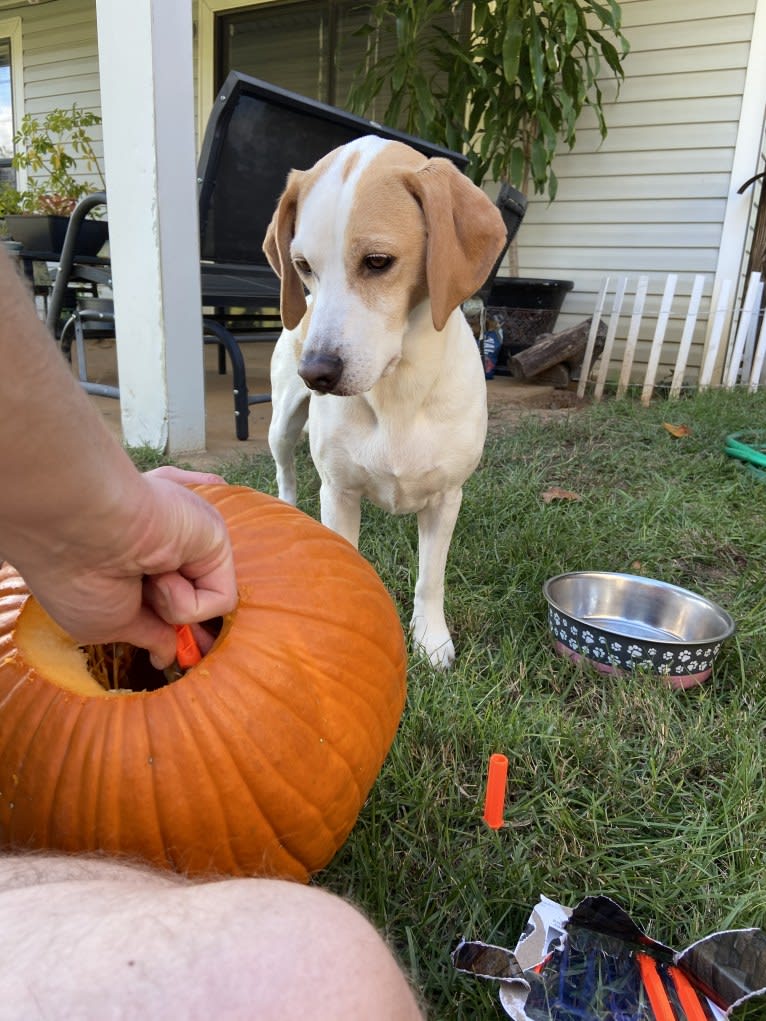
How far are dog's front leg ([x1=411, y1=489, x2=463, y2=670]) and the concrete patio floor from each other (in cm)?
195

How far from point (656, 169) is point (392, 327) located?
6.42 metres

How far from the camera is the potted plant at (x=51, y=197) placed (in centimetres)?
567

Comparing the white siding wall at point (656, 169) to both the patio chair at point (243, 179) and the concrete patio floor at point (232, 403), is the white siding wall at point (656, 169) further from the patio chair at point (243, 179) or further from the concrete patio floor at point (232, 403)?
the patio chair at point (243, 179)

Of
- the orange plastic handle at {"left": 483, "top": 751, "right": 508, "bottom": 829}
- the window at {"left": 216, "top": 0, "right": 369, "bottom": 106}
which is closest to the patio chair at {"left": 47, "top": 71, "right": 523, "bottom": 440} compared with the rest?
the orange plastic handle at {"left": 483, "top": 751, "right": 508, "bottom": 829}

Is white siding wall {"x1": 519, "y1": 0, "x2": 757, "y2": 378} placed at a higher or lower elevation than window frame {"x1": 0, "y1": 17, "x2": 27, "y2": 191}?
lower

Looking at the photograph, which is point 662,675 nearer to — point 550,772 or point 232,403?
point 550,772

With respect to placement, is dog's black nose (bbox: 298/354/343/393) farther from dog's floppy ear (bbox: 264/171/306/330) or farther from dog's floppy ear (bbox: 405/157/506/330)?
dog's floppy ear (bbox: 264/171/306/330)

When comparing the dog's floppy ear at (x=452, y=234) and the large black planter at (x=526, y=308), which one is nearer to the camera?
the dog's floppy ear at (x=452, y=234)

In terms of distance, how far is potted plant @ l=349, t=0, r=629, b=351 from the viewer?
20.4ft

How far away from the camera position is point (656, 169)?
7039 millimetres

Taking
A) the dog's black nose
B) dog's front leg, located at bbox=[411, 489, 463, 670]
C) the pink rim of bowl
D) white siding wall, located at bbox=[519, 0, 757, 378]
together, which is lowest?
the pink rim of bowl

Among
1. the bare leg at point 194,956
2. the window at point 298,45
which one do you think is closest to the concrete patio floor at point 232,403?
the bare leg at point 194,956

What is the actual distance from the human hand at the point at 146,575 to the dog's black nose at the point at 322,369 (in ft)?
2.84

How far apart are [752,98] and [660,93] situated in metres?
0.82
